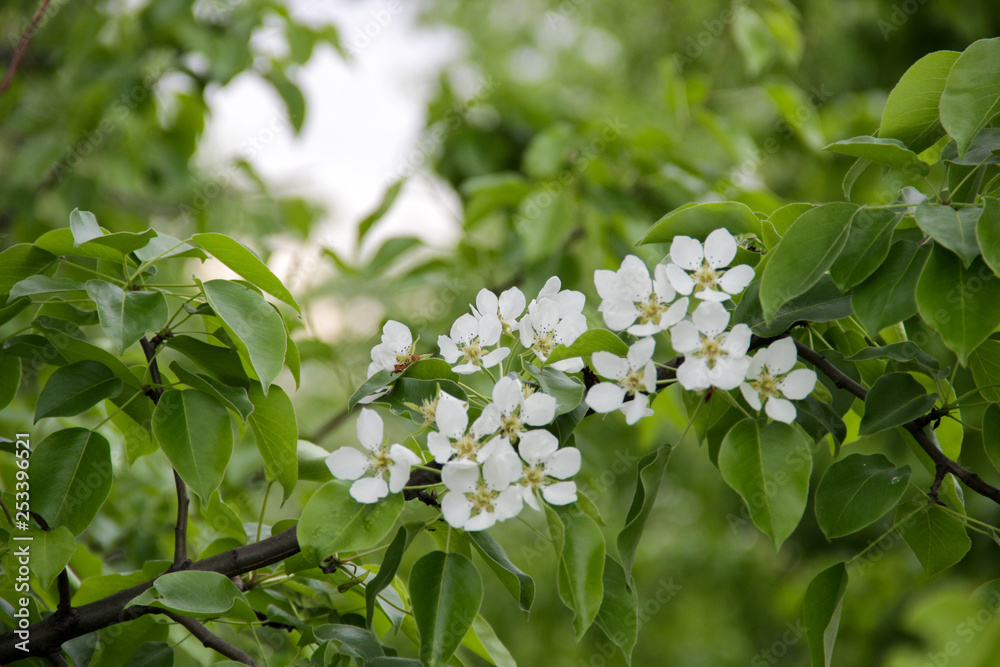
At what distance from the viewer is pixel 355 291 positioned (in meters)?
3.90

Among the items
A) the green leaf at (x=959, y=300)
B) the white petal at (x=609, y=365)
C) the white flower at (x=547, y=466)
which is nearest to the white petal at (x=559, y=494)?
the white flower at (x=547, y=466)

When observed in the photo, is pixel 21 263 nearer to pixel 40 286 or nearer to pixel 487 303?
pixel 40 286

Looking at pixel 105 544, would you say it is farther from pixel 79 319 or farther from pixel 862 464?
pixel 862 464

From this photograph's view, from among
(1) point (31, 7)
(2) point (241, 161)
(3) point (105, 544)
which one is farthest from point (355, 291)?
(3) point (105, 544)

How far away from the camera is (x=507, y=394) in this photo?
A: 617 mm

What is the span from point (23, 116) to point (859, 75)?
155 inches

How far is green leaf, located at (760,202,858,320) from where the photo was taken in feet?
2.01

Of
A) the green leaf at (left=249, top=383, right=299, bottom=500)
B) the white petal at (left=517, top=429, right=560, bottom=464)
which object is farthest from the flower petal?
the green leaf at (left=249, top=383, right=299, bottom=500)

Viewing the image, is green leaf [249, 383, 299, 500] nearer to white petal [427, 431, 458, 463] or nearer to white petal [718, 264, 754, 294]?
white petal [427, 431, 458, 463]

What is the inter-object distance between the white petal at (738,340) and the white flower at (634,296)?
63mm

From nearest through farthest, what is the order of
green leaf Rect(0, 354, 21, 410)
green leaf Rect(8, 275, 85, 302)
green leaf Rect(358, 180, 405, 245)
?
green leaf Rect(8, 275, 85, 302) < green leaf Rect(0, 354, 21, 410) < green leaf Rect(358, 180, 405, 245)

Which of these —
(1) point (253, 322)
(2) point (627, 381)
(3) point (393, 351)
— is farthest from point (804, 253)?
(1) point (253, 322)

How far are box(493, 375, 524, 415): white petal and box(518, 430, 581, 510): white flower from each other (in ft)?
0.09

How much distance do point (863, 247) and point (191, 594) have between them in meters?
0.67
